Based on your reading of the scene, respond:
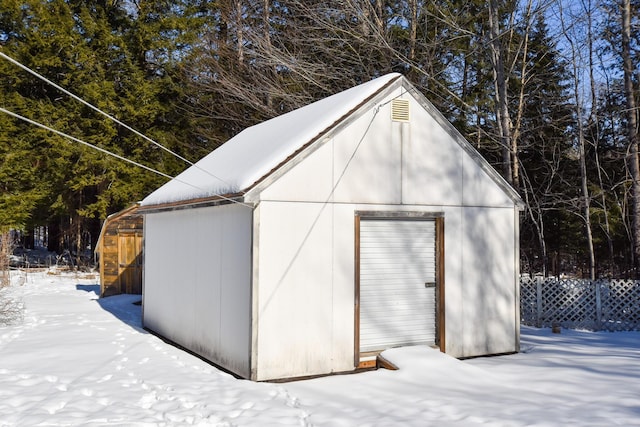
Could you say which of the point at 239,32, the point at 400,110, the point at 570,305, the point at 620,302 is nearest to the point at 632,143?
the point at 620,302

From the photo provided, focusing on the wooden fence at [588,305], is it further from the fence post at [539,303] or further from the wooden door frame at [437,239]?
the wooden door frame at [437,239]

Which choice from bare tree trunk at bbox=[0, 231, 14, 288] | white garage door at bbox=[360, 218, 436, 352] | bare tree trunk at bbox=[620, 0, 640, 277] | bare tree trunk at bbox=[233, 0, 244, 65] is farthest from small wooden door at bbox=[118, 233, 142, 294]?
bare tree trunk at bbox=[620, 0, 640, 277]

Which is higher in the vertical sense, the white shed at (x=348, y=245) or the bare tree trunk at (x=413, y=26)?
the bare tree trunk at (x=413, y=26)

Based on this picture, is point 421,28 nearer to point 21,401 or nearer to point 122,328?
point 122,328

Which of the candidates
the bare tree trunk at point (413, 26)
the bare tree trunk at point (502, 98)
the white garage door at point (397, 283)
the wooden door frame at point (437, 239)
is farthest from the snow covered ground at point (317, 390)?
the bare tree trunk at point (413, 26)

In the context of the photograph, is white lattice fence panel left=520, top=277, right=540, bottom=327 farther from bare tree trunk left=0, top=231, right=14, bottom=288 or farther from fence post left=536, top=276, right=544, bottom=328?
bare tree trunk left=0, top=231, right=14, bottom=288

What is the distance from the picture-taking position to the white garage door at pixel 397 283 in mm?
8062

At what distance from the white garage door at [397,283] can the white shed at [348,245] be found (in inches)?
0.8

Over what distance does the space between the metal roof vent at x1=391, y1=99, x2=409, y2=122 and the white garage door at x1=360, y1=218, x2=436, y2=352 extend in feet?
5.26

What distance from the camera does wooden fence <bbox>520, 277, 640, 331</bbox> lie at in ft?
40.9

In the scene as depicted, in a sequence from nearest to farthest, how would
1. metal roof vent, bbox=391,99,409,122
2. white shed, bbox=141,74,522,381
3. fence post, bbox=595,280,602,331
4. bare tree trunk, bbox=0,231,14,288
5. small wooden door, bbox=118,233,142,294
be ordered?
white shed, bbox=141,74,522,381 < metal roof vent, bbox=391,99,409,122 < fence post, bbox=595,280,602,331 < small wooden door, bbox=118,233,142,294 < bare tree trunk, bbox=0,231,14,288

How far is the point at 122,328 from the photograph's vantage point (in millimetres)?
11414

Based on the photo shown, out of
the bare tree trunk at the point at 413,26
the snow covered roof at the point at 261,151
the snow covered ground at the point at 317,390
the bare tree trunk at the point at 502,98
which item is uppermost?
the bare tree trunk at the point at 413,26

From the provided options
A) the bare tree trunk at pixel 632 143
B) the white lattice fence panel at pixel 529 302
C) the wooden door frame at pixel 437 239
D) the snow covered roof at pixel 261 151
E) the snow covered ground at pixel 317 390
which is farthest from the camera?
the bare tree trunk at pixel 632 143
